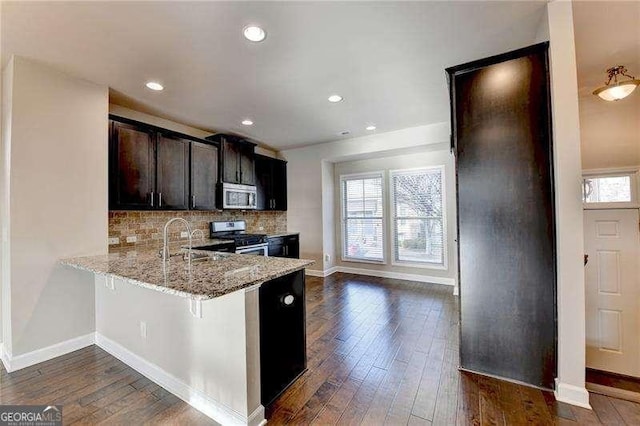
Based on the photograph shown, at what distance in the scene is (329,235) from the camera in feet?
18.2

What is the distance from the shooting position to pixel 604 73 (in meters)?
2.61

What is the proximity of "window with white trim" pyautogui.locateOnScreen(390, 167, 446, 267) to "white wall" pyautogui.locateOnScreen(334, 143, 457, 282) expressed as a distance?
10 centimetres

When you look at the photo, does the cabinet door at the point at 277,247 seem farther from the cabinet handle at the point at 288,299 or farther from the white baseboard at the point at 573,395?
the white baseboard at the point at 573,395

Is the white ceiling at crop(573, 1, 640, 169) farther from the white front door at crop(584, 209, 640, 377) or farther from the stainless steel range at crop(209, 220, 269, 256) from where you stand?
the stainless steel range at crop(209, 220, 269, 256)

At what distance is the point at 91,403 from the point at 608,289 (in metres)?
4.55

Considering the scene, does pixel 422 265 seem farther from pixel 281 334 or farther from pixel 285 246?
pixel 281 334

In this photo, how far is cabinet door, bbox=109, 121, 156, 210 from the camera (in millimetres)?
2912

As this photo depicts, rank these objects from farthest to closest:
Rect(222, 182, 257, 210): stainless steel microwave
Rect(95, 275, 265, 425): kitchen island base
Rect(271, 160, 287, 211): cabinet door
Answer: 1. Rect(271, 160, 287, 211): cabinet door
2. Rect(222, 182, 257, 210): stainless steel microwave
3. Rect(95, 275, 265, 425): kitchen island base

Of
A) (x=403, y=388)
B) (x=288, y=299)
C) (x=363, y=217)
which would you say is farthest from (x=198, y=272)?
(x=363, y=217)

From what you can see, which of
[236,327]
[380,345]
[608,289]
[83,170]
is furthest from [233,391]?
[608,289]

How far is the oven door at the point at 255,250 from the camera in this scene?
12.9ft

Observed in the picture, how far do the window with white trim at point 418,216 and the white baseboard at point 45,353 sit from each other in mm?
→ 4599

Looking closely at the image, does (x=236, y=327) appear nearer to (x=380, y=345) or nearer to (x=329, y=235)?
(x=380, y=345)

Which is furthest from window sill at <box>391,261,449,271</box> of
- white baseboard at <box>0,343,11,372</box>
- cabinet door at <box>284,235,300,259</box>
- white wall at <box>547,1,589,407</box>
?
white baseboard at <box>0,343,11,372</box>
